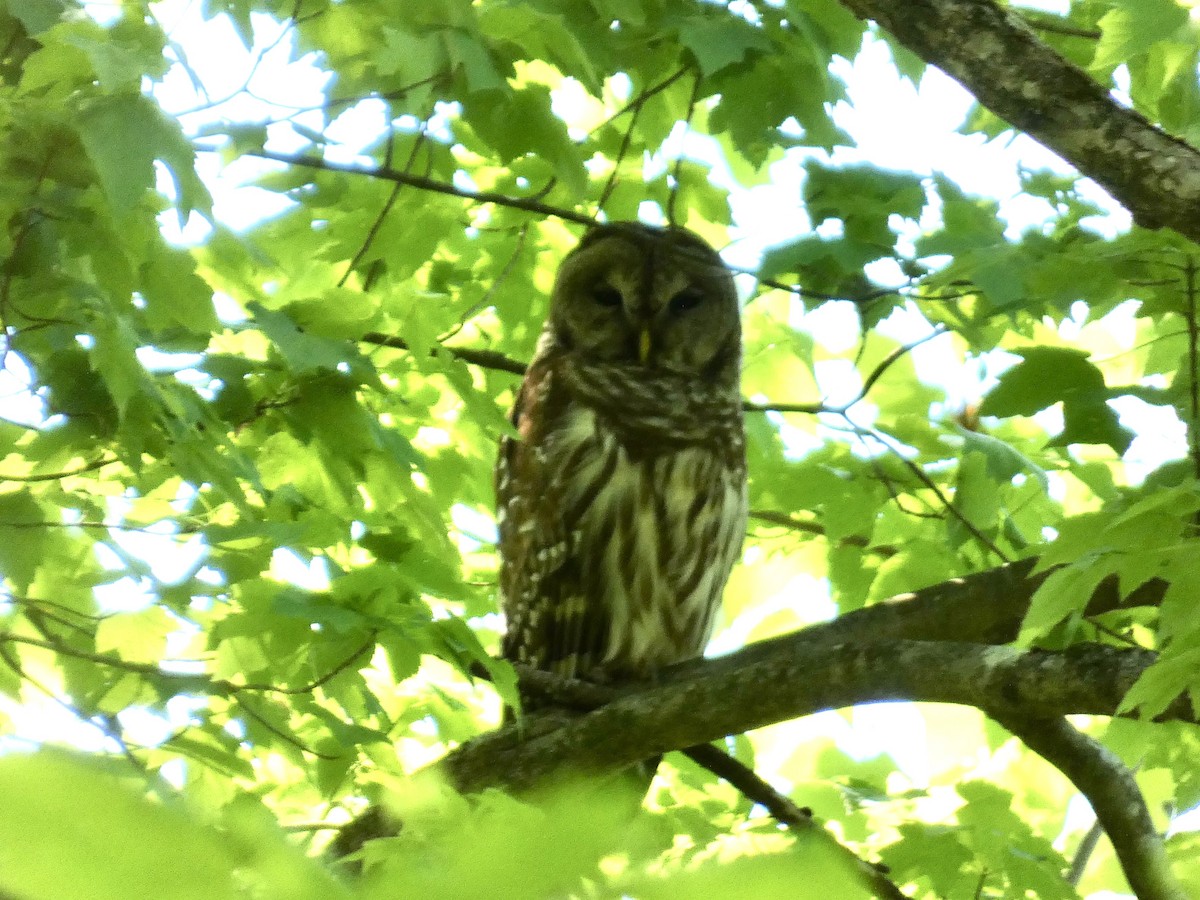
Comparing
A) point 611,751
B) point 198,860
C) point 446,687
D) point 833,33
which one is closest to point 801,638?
point 611,751

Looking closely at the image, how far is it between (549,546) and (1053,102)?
2.40 meters

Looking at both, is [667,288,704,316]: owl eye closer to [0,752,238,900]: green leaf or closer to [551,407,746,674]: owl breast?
[551,407,746,674]: owl breast

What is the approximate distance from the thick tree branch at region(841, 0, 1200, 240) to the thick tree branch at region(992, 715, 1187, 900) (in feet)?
3.64

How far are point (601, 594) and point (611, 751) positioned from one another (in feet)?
4.80

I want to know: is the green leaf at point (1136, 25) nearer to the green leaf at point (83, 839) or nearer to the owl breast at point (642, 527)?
the owl breast at point (642, 527)

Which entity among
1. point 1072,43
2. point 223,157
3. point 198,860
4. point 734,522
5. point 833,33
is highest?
point 1072,43

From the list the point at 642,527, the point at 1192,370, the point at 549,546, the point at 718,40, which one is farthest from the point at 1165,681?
the point at 549,546

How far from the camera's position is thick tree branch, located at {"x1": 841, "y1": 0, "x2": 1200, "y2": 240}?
8.09ft

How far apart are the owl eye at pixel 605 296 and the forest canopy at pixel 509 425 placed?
0.68 metres

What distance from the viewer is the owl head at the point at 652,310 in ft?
16.3

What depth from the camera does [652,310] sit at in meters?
5.10

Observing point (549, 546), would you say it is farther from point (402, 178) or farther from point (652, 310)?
point (402, 178)

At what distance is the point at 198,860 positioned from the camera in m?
0.70

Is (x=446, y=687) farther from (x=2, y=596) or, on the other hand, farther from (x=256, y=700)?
(x=2, y=596)
